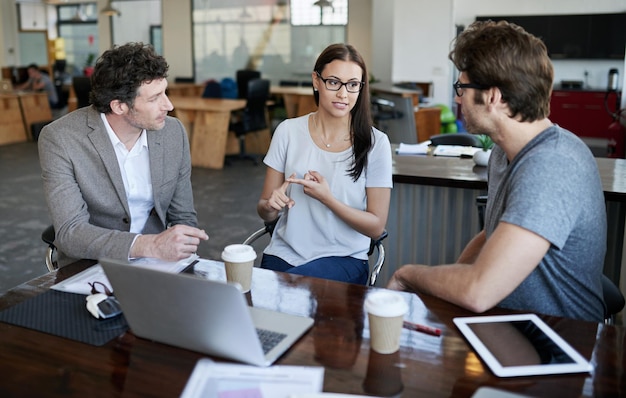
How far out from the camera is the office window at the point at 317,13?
11516mm

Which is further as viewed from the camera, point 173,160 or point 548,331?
point 173,160

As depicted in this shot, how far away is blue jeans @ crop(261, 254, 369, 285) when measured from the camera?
2.27 metres

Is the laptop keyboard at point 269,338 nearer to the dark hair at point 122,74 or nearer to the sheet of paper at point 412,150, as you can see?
the dark hair at point 122,74

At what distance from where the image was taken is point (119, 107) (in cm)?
212

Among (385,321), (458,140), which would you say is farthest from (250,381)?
(458,140)

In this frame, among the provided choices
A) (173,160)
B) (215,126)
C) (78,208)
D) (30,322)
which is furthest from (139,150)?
(215,126)

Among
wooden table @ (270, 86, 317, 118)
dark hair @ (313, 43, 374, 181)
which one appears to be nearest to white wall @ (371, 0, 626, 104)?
wooden table @ (270, 86, 317, 118)

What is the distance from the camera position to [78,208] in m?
2.01

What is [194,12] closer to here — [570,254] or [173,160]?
[173,160]

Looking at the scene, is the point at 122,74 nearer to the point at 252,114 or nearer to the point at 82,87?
the point at 252,114

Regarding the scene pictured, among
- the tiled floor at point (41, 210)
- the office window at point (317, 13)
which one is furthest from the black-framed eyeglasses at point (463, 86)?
the office window at point (317, 13)

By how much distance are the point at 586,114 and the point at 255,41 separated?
20.0ft

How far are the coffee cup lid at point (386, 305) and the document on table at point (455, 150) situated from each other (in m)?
2.51

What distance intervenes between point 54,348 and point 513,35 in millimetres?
1278
